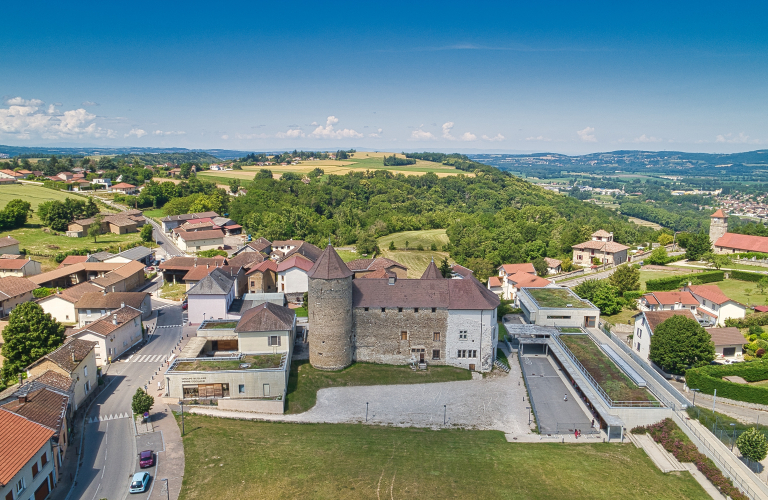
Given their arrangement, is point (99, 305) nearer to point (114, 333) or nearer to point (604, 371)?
point (114, 333)

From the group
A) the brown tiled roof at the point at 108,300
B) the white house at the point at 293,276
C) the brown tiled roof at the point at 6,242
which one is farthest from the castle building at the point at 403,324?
the brown tiled roof at the point at 6,242

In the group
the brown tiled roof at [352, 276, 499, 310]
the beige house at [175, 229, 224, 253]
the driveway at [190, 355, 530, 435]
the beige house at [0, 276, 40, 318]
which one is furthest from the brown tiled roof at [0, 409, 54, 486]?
the beige house at [175, 229, 224, 253]

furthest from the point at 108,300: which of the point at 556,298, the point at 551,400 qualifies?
the point at 556,298

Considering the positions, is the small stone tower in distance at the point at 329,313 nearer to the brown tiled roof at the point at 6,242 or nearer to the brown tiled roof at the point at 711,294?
the brown tiled roof at the point at 711,294

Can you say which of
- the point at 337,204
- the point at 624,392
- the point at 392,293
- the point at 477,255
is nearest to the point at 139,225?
the point at 337,204

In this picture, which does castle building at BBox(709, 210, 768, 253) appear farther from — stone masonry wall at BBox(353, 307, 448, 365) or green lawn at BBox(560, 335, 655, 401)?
stone masonry wall at BBox(353, 307, 448, 365)

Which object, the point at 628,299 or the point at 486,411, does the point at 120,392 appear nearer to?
the point at 486,411
